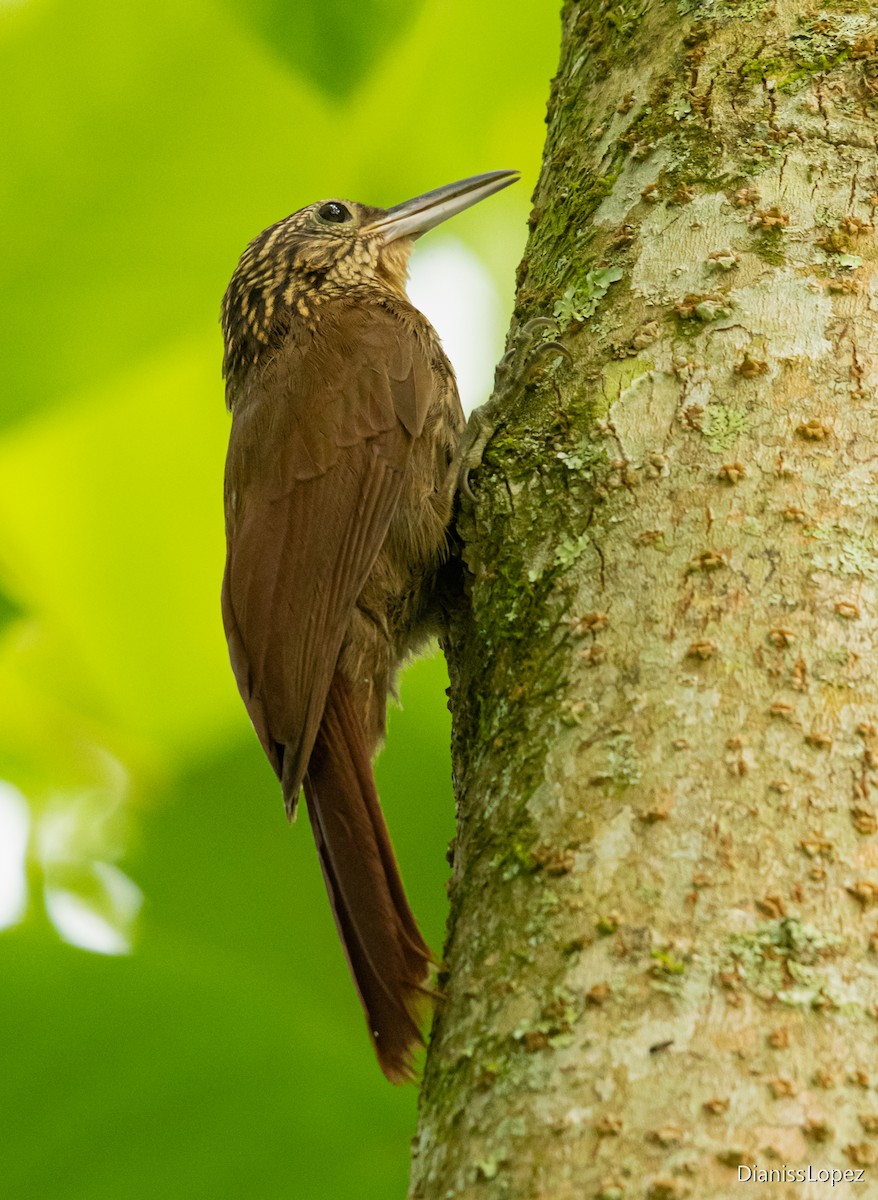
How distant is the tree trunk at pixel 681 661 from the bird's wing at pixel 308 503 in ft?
0.98

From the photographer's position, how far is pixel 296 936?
2391 mm

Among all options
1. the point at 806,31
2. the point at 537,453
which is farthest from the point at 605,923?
the point at 806,31

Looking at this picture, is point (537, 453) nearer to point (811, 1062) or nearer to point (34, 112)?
point (811, 1062)

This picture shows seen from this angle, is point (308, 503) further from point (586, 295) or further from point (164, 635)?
point (586, 295)

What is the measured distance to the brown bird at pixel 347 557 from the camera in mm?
2008

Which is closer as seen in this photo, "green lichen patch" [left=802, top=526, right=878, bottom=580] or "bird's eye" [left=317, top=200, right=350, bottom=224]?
"green lichen patch" [left=802, top=526, right=878, bottom=580]

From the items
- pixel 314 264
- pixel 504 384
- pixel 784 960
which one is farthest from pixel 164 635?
pixel 784 960

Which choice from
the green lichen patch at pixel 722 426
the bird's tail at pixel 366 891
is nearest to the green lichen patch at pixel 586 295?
the green lichen patch at pixel 722 426

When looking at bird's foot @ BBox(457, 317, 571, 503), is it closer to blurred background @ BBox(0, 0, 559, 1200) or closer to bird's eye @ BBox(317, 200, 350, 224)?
blurred background @ BBox(0, 0, 559, 1200)

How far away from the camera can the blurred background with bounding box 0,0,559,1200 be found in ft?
6.54

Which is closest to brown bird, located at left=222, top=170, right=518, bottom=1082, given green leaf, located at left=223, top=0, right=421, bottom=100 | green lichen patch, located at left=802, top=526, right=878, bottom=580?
green leaf, located at left=223, top=0, right=421, bottom=100

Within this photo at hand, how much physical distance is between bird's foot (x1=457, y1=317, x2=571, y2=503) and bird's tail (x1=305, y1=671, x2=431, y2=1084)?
0.49m

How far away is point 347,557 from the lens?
249cm

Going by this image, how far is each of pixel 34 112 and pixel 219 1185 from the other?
77.8 inches
